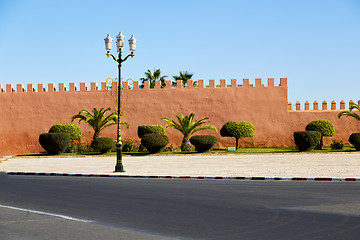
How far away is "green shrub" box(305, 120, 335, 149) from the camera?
3722 cm

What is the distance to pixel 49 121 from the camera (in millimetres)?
42844

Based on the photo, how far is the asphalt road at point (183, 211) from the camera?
7.63 m

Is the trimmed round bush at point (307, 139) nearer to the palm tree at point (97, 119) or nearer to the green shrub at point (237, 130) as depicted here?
the green shrub at point (237, 130)

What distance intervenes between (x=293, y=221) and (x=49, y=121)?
3668cm

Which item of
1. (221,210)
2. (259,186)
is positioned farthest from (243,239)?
(259,186)

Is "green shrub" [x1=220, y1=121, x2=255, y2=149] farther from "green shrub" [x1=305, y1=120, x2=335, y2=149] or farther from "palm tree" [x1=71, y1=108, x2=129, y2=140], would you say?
"palm tree" [x1=71, y1=108, x2=129, y2=140]

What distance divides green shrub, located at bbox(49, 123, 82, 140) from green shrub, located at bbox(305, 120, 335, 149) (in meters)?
17.4

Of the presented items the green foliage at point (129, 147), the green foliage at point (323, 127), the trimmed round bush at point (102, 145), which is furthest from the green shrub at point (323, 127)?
the trimmed round bush at point (102, 145)

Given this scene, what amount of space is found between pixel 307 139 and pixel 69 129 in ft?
57.5

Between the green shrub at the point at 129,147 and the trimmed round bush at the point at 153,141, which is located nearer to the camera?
the trimmed round bush at the point at 153,141

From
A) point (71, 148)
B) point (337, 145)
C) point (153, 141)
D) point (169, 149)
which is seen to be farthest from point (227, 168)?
point (71, 148)

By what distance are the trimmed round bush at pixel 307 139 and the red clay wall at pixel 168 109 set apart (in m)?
5.03

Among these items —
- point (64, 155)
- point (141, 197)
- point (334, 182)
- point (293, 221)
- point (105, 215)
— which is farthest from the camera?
point (64, 155)

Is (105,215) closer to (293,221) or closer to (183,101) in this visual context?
(293,221)
